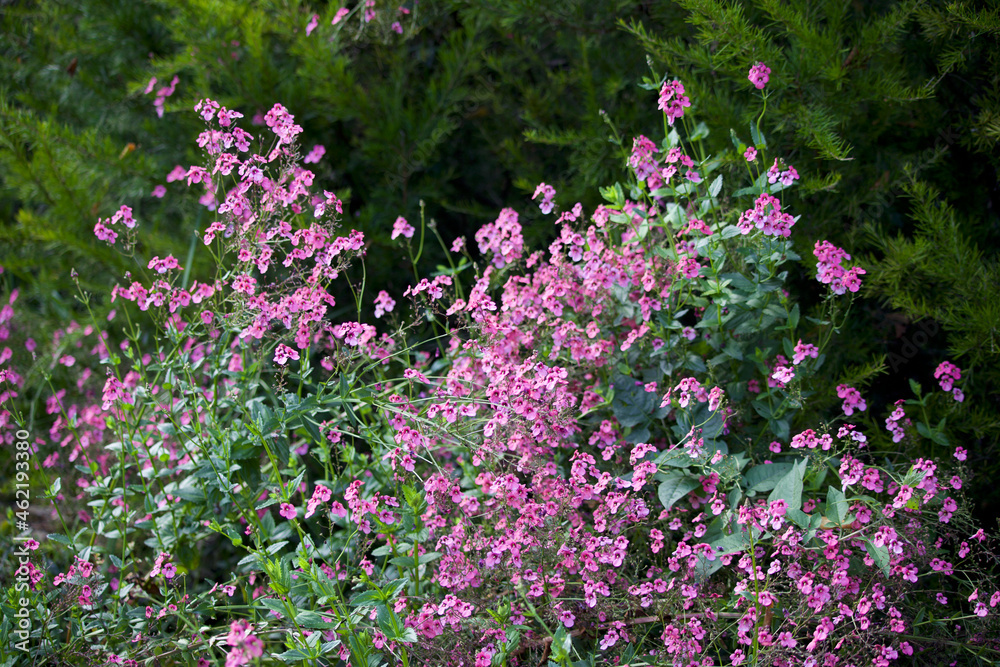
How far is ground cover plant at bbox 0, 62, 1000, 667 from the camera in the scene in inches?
64.4

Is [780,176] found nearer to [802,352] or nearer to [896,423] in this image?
[802,352]

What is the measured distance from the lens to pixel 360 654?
1560 millimetres

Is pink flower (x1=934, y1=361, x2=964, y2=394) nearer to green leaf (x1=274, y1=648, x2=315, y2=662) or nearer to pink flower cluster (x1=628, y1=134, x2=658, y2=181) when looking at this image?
pink flower cluster (x1=628, y1=134, x2=658, y2=181)

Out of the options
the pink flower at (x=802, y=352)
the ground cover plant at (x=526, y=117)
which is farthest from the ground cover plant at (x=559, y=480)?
the ground cover plant at (x=526, y=117)

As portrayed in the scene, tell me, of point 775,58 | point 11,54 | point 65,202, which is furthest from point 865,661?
point 11,54

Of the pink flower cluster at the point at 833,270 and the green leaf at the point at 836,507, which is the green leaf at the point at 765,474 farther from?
the pink flower cluster at the point at 833,270

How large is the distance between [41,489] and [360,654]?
1751 millimetres

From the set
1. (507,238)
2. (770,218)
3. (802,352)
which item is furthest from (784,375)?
(507,238)

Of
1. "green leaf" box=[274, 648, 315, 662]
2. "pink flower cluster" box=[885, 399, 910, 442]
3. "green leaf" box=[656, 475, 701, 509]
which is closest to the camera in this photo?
"green leaf" box=[274, 648, 315, 662]

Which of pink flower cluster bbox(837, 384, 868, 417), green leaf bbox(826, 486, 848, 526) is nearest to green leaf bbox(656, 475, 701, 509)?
green leaf bbox(826, 486, 848, 526)

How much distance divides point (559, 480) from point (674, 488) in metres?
0.26

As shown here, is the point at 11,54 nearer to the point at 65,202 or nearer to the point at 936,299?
the point at 65,202

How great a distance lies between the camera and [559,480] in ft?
5.91

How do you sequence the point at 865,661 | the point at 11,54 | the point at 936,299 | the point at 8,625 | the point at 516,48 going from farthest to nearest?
the point at 11,54 → the point at 516,48 → the point at 936,299 → the point at 8,625 → the point at 865,661
